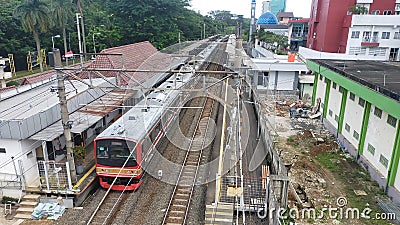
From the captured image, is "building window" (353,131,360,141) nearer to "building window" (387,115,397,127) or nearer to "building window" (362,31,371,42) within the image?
"building window" (387,115,397,127)

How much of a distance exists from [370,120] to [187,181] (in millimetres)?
6783

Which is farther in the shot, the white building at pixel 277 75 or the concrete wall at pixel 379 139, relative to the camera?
the white building at pixel 277 75

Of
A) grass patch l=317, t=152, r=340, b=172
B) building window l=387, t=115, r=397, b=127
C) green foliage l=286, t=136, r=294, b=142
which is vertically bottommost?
grass patch l=317, t=152, r=340, b=172

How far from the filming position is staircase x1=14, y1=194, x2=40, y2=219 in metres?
8.11

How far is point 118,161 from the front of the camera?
866cm

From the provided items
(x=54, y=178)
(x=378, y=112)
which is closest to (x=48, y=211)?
(x=54, y=178)

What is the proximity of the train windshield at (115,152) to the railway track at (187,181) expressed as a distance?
159cm

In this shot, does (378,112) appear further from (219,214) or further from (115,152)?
(115,152)

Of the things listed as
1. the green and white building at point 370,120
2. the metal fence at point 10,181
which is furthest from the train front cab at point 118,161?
the green and white building at point 370,120

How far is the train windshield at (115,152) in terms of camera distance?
852cm

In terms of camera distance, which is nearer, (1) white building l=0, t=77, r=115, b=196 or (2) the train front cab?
(1) white building l=0, t=77, r=115, b=196

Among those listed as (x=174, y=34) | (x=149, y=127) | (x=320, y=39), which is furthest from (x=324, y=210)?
(x=174, y=34)

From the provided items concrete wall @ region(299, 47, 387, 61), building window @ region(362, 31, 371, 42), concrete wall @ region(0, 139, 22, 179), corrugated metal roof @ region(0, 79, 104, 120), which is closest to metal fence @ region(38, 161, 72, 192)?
concrete wall @ region(0, 139, 22, 179)

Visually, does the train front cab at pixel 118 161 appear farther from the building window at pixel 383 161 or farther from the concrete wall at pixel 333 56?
the concrete wall at pixel 333 56
